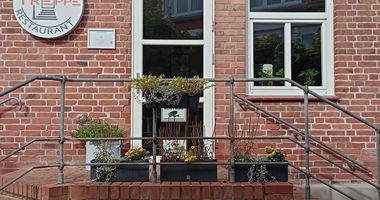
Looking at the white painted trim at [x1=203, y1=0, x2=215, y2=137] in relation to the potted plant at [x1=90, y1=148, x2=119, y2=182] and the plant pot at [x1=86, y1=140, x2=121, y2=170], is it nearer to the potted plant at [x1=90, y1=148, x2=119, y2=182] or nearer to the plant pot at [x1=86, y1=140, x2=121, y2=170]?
the plant pot at [x1=86, y1=140, x2=121, y2=170]

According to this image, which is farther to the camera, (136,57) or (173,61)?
(173,61)

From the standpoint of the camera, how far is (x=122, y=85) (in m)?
6.48

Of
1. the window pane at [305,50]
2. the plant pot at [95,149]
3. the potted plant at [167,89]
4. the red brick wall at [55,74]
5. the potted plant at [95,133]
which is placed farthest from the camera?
the window pane at [305,50]

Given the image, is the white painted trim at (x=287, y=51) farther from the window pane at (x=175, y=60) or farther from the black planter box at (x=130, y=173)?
the black planter box at (x=130, y=173)

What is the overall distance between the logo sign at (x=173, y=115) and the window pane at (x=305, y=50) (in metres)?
A: 1.85

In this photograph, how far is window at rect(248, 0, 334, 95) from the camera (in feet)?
22.1

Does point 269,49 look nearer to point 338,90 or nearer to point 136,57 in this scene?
point 338,90

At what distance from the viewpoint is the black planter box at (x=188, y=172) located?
4.82 m

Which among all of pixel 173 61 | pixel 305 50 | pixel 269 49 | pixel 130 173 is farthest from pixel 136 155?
pixel 305 50

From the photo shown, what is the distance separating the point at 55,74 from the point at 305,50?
325 centimetres

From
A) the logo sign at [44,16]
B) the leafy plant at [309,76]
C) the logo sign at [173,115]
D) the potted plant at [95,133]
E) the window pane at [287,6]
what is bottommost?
the potted plant at [95,133]

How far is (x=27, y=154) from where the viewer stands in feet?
20.9

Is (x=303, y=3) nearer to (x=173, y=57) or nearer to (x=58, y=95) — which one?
(x=173, y=57)

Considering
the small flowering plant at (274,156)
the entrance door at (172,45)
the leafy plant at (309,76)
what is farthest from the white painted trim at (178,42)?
the small flowering plant at (274,156)
